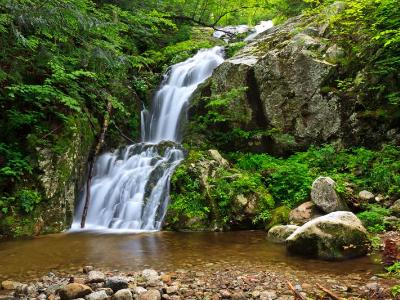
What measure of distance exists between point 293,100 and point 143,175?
5087 mm

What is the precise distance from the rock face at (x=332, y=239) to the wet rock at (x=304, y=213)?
1.81 meters

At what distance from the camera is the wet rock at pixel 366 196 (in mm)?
8320

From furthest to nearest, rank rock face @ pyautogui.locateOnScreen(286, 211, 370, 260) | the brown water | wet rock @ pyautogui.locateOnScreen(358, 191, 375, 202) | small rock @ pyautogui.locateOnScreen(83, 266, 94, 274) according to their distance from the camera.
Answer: wet rock @ pyautogui.locateOnScreen(358, 191, 375, 202) → rock face @ pyautogui.locateOnScreen(286, 211, 370, 260) → the brown water → small rock @ pyautogui.locateOnScreen(83, 266, 94, 274)

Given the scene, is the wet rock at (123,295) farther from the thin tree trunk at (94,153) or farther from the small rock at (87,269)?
the thin tree trunk at (94,153)

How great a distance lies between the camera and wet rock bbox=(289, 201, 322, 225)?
7.94m

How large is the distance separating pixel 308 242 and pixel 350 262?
0.68 metres

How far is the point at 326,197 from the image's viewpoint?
7969mm

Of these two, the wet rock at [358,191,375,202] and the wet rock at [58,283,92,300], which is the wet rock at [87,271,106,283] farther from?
the wet rock at [358,191,375,202]

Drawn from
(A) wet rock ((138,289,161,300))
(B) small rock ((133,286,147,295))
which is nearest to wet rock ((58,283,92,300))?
(B) small rock ((133,286,147,295))

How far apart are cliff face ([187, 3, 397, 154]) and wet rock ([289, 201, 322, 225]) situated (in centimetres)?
335

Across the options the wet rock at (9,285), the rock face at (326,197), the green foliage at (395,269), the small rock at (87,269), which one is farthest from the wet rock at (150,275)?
the rock face at (326,197)

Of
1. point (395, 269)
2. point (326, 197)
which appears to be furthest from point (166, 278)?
point (326, 197)

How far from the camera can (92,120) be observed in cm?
1113

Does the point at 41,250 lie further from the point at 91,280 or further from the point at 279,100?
the point at 279,100
